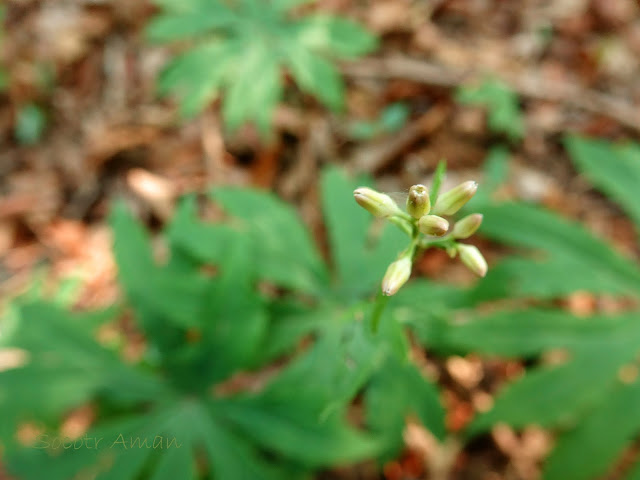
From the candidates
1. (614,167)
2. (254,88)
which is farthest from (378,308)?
(254,88)

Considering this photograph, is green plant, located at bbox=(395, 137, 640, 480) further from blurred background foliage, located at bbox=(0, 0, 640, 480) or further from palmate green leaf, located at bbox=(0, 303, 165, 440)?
palmate green leaf, located at bbox=(0, 303, 165, 440)

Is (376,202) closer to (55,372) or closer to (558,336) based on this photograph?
(558,336)

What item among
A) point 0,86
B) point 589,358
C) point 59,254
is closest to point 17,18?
point 0,86

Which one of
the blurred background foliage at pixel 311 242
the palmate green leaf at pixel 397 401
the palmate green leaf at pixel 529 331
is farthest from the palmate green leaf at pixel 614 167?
the palmate green leaf at pixel 397 401

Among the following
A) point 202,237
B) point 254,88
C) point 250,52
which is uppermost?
point 250,52

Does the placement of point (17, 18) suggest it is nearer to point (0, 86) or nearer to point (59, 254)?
point (0, 86)

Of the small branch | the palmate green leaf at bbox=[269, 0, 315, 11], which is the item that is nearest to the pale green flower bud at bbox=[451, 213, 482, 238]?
the palmate green leaf at bbox=[269, 0, 315, 11]
